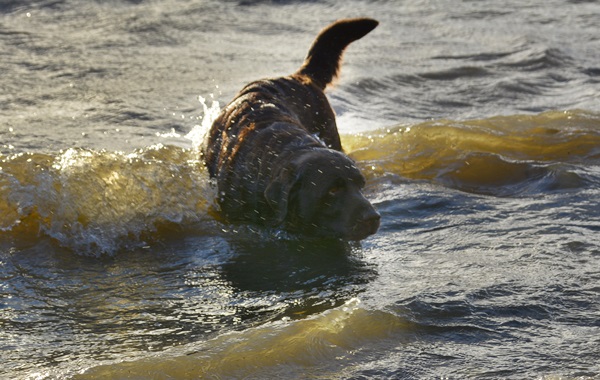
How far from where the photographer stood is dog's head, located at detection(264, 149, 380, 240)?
527 cm

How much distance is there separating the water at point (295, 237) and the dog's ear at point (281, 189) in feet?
0.74

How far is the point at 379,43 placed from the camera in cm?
1228

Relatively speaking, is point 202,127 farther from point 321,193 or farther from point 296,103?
point 321,193

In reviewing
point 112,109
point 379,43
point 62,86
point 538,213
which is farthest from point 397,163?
point 379,43

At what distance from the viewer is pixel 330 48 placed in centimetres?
712

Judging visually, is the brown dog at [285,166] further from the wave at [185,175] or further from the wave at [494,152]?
the wave at [494,152]

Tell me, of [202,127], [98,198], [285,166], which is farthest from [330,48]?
[98,198]

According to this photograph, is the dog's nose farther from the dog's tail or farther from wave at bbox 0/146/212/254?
the dog's tail

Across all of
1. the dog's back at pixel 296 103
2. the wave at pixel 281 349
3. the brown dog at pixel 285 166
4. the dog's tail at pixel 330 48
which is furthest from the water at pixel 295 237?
the dog's tail at pixel 330 48

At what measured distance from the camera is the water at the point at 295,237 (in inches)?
151

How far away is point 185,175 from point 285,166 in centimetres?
102

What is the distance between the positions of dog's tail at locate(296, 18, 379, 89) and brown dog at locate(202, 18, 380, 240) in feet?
1.20

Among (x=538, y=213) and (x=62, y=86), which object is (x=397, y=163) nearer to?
(x=538, y=213)

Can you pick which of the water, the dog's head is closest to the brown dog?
the dog's head
